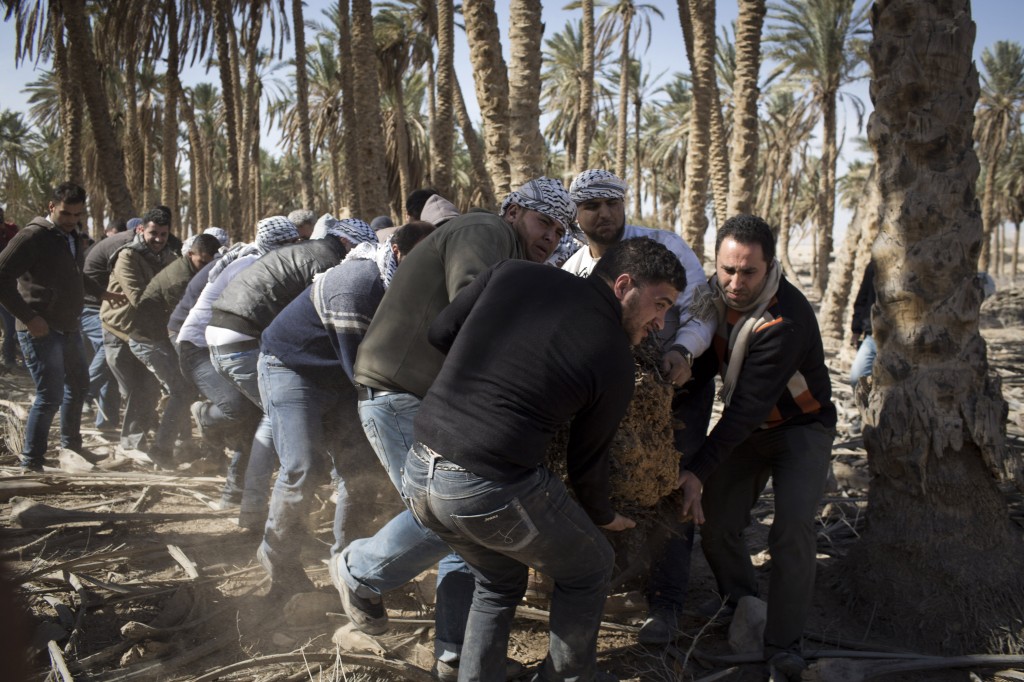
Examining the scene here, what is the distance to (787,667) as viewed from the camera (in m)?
3.26

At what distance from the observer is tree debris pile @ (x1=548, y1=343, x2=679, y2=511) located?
2.99m

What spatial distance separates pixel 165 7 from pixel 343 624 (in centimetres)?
1703

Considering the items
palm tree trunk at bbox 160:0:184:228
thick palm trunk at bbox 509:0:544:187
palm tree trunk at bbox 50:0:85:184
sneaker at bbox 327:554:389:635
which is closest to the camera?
sneaker at bbox 327:554:389:635

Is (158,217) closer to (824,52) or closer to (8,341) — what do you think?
(8,341)

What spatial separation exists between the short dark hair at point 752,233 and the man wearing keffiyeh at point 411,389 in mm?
851

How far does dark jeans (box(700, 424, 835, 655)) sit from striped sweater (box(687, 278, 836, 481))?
0.39 feet

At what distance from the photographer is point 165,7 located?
16.3m

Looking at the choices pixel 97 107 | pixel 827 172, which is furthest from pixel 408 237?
pixel 827 172

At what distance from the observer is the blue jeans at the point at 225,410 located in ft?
18.1

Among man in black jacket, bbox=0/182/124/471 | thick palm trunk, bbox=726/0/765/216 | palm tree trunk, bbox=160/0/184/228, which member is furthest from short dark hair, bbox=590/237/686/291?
palm tree trunk, bbox=160/0/184/228

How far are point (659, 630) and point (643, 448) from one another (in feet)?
3.87

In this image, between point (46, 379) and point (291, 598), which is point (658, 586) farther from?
point (46, 379)

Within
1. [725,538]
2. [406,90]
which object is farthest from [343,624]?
[406,90]

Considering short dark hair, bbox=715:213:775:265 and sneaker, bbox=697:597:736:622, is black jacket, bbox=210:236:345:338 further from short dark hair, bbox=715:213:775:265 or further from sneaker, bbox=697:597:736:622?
sneaker, bbox=697:597:736:622
